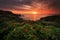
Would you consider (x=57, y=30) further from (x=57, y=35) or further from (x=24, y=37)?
(x=24, y=37)

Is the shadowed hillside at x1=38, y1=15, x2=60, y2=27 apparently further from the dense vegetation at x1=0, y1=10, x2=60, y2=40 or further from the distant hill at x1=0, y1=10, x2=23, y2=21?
the distant hill at x1=0, y1=10, x2=23, y2=21

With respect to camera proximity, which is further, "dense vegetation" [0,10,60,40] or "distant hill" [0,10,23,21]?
"distant hill" [0,10,23,21]

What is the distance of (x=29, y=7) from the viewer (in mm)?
2398

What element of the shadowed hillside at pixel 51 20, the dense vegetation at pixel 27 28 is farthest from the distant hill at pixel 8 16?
the shadowed hillside at pixel 51 20

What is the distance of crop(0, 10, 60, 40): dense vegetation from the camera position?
6.77 feet

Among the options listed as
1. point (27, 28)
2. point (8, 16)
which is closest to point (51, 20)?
point (27, 28)

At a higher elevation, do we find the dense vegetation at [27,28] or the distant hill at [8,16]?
the distant hill at [8,16]

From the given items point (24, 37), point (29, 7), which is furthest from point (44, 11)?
point (24, 37)

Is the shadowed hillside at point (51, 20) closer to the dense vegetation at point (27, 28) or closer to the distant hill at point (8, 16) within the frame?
the dense vegetation at point (27, 28)

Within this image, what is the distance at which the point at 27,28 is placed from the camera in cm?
210

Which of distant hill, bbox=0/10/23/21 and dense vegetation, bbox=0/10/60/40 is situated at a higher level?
distant hill, bbox=0/10/23/21

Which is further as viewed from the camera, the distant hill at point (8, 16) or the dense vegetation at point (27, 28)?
the distant hill at point (8, 16)

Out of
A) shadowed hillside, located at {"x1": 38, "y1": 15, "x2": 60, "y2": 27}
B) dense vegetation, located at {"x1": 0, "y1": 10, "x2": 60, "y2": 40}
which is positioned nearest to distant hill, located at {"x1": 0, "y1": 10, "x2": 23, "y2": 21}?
dense vegetation, located at {"x1": 0, "y1": 10, "x2": 60, "y2": 40}

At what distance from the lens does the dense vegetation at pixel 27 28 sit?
2.06 m
